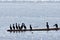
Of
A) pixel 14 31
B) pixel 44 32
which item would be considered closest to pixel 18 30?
pixel 14 31

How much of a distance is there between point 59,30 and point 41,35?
14.8 ft

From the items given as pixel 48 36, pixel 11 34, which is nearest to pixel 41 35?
pixel 48 36

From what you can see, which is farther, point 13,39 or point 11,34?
point 11,34

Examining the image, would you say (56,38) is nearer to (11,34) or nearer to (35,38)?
(35,38)

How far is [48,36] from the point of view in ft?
191

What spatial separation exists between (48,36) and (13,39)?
6.06m

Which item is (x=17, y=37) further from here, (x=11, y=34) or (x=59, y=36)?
(x=59, y=36)

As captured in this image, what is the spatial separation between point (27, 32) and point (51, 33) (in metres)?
4.05

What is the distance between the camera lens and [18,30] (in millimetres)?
59094

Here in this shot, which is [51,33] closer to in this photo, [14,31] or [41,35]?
[41,35]

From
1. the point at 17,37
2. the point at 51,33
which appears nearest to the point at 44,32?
the point at 51,33

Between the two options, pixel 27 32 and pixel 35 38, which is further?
pixel 27 32

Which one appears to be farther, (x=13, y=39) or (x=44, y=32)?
(x=44, y=32)

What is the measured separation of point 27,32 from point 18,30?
80.6 inches
